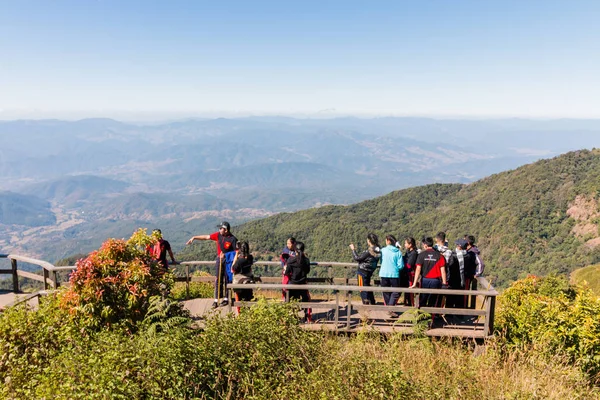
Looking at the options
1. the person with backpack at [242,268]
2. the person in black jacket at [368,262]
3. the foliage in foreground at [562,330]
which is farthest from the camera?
the person in black jacket at [368,262]

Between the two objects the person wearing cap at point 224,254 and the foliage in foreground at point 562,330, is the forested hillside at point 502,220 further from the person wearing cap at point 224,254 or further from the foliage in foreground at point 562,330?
the person wearing cap at point 224,254

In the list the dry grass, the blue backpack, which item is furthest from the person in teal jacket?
the blue backpack

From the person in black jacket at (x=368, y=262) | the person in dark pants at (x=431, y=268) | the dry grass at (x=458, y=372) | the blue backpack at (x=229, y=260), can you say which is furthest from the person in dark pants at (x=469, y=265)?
the blue backpack at (x=229, y=260)

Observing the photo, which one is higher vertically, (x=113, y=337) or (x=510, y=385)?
(x=113, y=337)

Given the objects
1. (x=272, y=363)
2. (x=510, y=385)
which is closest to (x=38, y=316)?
(x=272, y=363)

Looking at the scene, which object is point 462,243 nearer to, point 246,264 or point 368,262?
point 368,262

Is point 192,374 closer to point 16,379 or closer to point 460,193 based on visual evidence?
point 16,379

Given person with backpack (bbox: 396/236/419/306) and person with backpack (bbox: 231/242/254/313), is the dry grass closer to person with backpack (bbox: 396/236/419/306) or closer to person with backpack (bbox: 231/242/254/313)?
person with backpack (bbox: 396/236/419/306)

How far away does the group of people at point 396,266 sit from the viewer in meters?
7.13

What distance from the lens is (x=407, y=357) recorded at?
5641 millimetres

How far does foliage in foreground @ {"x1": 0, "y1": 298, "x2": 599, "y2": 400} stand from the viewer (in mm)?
3879

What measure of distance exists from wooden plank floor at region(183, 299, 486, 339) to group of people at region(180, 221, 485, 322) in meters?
0.33

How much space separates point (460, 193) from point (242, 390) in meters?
95.0

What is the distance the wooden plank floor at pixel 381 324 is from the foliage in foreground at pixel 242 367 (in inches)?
34.2
